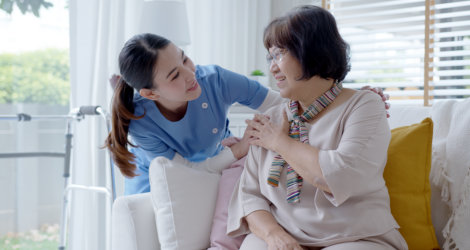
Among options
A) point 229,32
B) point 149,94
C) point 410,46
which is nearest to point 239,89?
point 149,94

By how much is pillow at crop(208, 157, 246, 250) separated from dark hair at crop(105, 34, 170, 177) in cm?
38

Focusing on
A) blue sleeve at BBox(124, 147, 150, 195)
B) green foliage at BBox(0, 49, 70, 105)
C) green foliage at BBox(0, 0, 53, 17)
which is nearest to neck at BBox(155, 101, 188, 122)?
blue sleeve at BBox(124, 147, 150, 195)

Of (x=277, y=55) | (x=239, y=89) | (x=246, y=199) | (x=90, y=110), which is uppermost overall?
(x=277, y=55)

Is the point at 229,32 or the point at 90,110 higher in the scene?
the point at 229,32

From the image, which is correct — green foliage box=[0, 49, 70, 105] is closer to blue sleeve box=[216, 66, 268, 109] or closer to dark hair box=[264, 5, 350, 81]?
blue sleeve box=[216, 66, 268, 109]

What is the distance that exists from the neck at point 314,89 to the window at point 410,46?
1.71 m

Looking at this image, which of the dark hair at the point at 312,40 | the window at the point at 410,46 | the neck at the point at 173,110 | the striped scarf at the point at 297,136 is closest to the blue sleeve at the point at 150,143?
the neck at the point at 173,110

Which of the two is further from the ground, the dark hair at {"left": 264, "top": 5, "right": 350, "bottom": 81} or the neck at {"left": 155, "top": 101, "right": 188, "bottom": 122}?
the dark hair at {"left": 264, "top": 5, "right": 350, "bottom": 81}

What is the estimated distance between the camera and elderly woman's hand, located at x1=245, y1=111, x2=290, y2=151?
1.28 m

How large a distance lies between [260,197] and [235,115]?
1420mm

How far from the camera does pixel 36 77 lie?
7.85ft

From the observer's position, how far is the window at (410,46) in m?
2.69

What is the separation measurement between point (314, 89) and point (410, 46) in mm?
1838

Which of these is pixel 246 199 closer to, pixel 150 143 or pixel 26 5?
pixel 150 143
